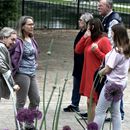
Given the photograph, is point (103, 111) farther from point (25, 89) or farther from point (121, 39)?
point (25, 89)

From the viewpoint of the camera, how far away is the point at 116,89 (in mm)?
4324

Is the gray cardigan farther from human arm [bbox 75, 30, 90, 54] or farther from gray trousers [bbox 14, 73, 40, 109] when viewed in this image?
human arm [bbox 75, 30, 90, 54]

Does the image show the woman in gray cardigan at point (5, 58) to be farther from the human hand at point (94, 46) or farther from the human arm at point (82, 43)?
the human arm at point (82, 43)

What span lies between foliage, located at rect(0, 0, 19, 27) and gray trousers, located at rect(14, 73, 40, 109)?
9.29 m

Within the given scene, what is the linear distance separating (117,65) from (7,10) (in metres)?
10.5

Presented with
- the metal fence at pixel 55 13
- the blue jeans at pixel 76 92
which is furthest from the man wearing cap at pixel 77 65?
the metal fence at pixel 55 13

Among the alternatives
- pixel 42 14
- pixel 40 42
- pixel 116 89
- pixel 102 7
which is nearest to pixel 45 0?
pixel 42 14

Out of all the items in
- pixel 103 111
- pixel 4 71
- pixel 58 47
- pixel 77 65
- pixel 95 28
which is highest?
pixel 95 28

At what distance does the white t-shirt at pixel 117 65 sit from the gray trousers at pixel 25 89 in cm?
115

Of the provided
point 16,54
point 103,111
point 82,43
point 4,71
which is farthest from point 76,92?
point 4,71

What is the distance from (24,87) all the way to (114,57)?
1.35m

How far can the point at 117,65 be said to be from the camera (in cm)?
625

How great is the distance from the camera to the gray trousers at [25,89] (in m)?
6.88

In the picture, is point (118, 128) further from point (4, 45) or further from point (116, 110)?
point (4, 45)
